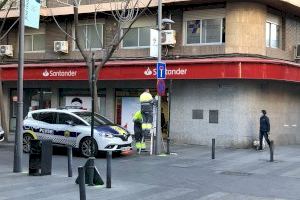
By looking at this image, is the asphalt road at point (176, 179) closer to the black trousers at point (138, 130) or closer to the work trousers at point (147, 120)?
the black trousers at point (138, 130)

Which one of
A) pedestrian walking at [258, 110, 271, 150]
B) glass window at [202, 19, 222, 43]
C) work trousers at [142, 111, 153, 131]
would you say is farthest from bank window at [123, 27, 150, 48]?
pedestrian walking at [258, 110, 271, 150]

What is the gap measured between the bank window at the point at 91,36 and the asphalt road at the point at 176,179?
7.66 meters

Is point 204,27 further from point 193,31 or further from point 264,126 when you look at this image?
point 264,126

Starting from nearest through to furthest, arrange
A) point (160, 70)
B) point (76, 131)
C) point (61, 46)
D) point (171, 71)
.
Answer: point (76, 131), point (160, 70), point (171, 71), point (61, 46)

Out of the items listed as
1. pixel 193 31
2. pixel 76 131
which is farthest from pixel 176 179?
pixel 193 31

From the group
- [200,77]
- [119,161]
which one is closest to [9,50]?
[200,77]

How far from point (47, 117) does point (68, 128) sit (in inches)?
46.9

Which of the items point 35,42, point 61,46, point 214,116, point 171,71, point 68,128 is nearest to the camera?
point 68,128

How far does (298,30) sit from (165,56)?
6.86 metres

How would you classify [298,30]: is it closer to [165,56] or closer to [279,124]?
[279,124]

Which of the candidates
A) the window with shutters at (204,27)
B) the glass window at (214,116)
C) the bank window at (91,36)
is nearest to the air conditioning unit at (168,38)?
the window with shutters at (204,27)

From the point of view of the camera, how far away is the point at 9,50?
27.0 m

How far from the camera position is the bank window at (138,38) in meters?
23.6

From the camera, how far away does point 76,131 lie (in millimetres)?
17344
